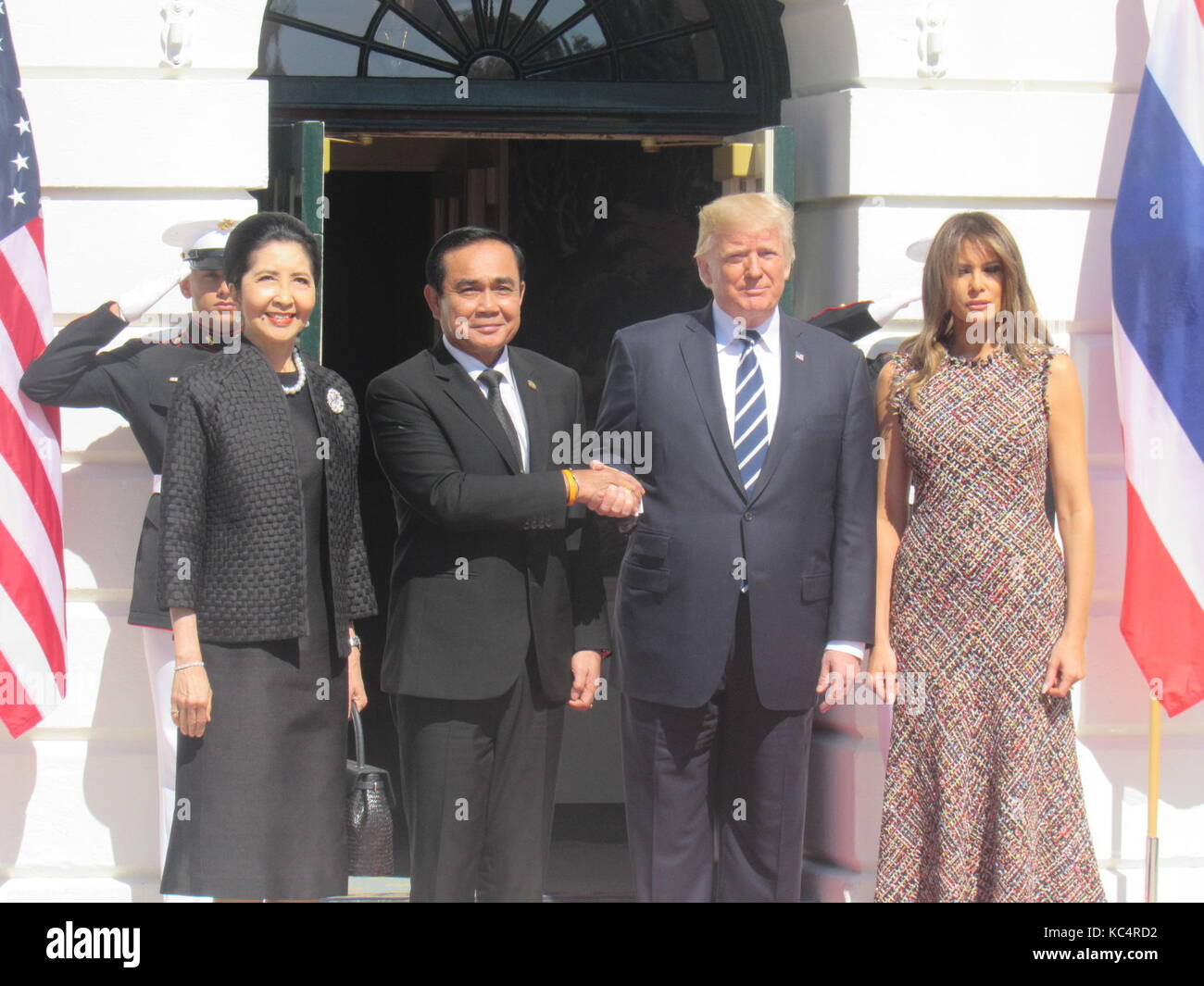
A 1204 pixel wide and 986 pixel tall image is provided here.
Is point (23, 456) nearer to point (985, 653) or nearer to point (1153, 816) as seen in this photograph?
point (985, 653)

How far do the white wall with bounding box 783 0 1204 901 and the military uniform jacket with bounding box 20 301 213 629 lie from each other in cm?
214

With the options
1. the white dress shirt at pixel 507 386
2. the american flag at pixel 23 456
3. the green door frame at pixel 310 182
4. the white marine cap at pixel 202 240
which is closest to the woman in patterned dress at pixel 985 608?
the white dress shirt at pixel 507 386

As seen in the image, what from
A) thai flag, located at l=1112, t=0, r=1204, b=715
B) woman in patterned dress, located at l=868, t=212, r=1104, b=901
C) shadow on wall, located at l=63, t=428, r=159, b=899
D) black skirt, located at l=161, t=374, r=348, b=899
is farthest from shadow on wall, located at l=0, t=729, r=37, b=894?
thai flag, located at l=1112, t=0, r=1204, b=715

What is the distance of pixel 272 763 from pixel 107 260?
6.26 ft

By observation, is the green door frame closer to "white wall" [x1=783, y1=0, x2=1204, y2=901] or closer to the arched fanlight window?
the arched fanlight window

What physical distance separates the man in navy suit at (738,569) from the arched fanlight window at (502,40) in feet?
5.89

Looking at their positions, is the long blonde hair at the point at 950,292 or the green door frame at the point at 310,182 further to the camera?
the green door frame at the point at 310,182

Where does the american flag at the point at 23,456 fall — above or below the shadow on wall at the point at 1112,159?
below

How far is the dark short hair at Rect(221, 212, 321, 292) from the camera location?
424cm

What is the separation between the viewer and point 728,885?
A: 4.41 m

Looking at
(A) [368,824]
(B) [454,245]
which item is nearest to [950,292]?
(B) [454,245]

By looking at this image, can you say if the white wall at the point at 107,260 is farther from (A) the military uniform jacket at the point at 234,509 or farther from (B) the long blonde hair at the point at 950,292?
(B) the long blonde hair at the point at 950,292

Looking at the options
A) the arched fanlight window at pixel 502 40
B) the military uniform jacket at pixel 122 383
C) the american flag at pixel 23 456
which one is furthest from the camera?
the arched fanlight window at pixel 502 40

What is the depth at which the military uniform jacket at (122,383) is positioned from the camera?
480 centimetres
